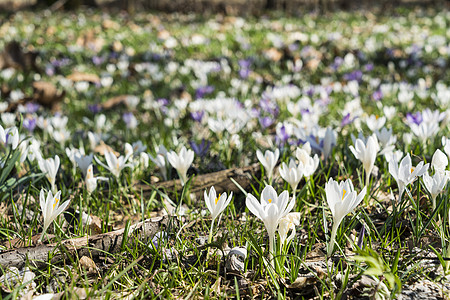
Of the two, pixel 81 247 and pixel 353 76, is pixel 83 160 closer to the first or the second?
pixel 81 247

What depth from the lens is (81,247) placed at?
4.98 ft

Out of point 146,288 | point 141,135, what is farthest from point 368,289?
point 141,135

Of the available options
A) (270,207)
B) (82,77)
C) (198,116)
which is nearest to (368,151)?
(270,207)

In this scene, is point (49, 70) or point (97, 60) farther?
point (97, 60)

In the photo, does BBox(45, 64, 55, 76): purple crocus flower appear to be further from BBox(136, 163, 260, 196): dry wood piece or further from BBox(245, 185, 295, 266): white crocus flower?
BBox(245, 185, 295, 266): white crocus flower

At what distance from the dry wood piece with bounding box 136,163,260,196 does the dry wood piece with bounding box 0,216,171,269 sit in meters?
0.43

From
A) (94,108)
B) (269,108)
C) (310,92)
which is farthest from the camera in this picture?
(310,92)

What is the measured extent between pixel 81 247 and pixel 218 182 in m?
0.81

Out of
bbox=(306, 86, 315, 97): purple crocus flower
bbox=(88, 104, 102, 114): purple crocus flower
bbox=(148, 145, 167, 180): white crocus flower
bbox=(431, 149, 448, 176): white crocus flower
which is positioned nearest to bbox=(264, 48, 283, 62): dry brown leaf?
bbox=(306, 86, 315, 97): purple crocus flower

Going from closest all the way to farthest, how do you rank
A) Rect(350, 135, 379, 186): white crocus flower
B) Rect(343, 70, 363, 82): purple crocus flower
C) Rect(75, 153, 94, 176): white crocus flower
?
1. Rect(350, 135, 379, 186): white crocus flower
2. Rect(75, 153, 94, 176): white crocus flower
3. Rect(343, 70, 363, 82): purple crocus flower

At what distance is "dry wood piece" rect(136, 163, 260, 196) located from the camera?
2125 millimetres

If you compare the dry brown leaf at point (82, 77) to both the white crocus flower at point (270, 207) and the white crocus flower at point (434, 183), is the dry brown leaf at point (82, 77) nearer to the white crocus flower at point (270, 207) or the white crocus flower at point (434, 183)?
the white crocus flower at point (270, 207)

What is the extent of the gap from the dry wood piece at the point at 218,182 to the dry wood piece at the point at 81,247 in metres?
0.43

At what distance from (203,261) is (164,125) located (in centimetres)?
213
